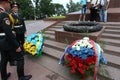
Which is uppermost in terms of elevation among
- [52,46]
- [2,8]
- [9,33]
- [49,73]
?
[2,8]

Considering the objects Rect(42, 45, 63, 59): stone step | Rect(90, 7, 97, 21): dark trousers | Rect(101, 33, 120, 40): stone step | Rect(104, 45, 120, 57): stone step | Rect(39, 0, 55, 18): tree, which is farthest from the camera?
Rect(39, 0, 55, 18): tree

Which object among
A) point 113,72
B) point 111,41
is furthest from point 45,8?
point 113,72

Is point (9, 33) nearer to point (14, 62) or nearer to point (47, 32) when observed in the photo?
point (14, 62)

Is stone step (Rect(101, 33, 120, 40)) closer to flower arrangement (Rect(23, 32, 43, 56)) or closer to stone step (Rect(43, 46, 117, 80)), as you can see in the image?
stone step (Rect(43, 46, 117, 80))

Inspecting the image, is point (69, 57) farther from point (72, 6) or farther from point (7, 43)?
point (72, 6)

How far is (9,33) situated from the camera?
312 cm

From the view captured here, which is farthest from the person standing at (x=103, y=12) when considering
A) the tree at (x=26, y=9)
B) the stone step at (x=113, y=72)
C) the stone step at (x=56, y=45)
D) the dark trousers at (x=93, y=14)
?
the tree at (x=26, y=9)

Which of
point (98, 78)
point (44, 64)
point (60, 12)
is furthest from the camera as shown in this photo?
point (60, 12)

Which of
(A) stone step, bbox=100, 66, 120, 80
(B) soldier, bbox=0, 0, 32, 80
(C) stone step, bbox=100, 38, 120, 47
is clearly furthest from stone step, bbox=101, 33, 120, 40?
(B) soldier, bbox=0, 0, 32, 80

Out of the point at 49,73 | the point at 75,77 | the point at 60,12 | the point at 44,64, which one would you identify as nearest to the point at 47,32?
the point at 44,64

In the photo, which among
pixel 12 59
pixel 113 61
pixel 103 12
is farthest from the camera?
pixel 103 12

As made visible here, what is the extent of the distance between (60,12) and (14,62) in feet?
136

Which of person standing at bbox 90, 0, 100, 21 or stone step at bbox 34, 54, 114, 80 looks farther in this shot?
person standing at bbox 90, 0, 100, 21

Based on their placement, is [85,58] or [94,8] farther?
[94,8]
